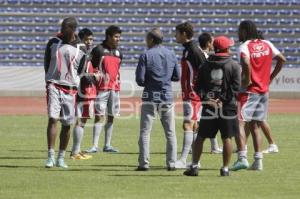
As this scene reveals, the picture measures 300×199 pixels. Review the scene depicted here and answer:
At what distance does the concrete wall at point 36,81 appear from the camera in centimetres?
3491

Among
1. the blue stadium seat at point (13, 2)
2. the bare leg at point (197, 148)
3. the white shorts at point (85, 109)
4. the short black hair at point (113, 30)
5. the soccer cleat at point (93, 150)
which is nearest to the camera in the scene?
the bare leg at point (197, 148)

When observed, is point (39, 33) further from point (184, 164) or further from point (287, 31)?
point (184, 164)

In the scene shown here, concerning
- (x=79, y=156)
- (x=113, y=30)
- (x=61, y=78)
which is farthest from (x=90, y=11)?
(x=61, y=78)

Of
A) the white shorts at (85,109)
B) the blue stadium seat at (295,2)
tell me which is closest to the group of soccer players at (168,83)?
the white shorts at (85,109)

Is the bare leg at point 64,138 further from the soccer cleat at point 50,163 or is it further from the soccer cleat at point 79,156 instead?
the soccer cleat at point 79,156

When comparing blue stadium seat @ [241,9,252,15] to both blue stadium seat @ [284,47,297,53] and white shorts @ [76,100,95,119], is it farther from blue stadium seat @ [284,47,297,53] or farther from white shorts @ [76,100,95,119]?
white shorts @ [76,100,95,119]

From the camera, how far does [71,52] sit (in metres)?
12.3

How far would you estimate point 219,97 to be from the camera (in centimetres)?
1138

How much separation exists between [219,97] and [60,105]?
2404mm

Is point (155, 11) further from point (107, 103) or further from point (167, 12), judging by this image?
point (107, 103)

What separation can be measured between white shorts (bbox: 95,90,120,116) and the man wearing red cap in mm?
4316

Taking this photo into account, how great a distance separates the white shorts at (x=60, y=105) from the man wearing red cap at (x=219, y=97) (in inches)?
79.0

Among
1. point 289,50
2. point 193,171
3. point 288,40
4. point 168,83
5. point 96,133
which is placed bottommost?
point 289,50

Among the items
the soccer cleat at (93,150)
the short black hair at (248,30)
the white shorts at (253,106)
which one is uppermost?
the short black hair at (248,30)
